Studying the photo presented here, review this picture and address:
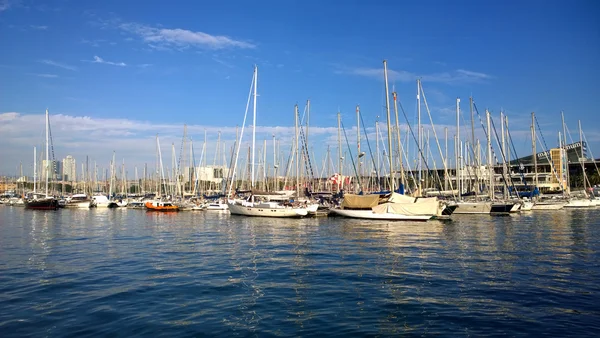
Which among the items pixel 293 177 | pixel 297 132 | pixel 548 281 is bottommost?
pixel 548 281

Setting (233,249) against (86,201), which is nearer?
(233,249)

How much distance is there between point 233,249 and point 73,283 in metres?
10.6

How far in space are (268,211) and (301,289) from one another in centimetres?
4007

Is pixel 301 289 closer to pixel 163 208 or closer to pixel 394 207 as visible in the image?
pixel 394 207

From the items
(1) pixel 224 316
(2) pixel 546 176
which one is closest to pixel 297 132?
(1) pixel 224 316

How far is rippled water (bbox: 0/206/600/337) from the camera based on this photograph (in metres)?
11.2

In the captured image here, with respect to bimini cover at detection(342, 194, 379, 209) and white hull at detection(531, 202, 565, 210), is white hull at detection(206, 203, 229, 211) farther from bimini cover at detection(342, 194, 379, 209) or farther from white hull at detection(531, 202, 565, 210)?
white hull at detection(531, 202, 565, 210)

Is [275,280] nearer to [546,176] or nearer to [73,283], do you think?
[73,283]

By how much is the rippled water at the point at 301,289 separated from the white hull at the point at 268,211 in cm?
2514

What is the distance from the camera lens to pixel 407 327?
36.3 feet

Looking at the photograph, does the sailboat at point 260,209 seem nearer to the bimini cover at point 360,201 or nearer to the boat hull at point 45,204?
the bimini cover at point 360,201

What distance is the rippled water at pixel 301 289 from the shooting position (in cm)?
1124

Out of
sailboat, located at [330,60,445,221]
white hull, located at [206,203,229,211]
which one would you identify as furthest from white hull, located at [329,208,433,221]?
white hull, located at [206,203,229,211]

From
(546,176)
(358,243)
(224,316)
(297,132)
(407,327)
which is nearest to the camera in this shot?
(407,327)
